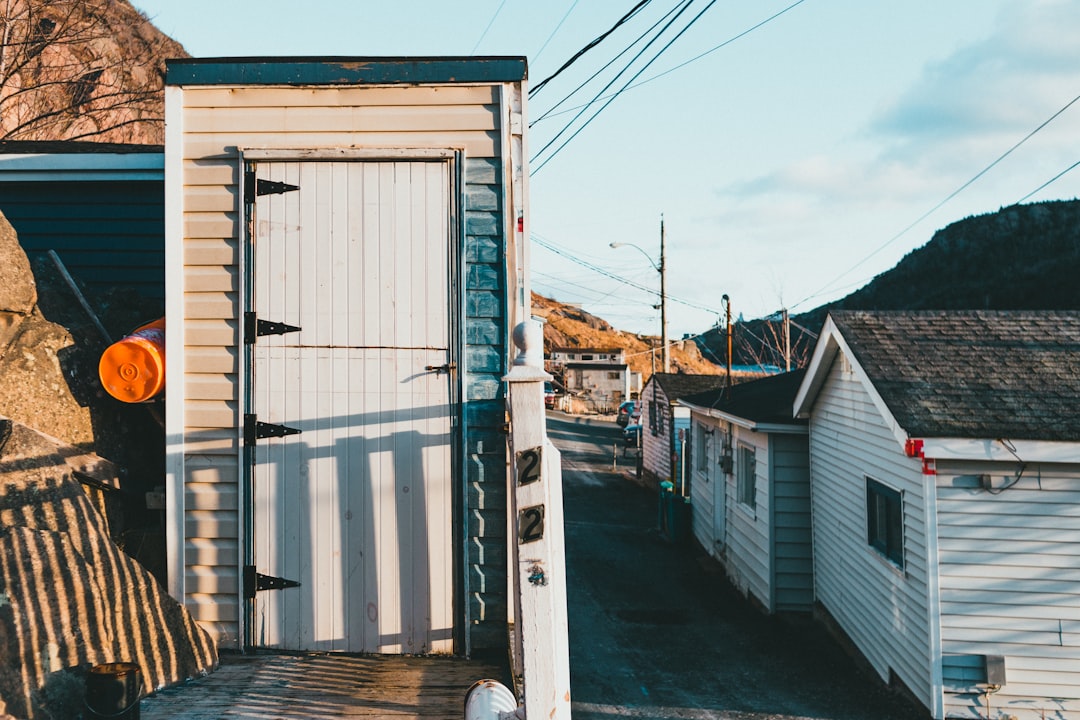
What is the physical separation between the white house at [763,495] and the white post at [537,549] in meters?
9.44

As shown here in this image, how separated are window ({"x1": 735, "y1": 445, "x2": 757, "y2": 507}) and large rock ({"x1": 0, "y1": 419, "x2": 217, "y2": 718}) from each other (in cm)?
1045

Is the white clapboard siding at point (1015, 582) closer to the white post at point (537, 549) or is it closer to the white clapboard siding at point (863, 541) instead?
the white clapboard siding at point (863, 541)

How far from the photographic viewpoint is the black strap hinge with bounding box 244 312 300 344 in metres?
5.61

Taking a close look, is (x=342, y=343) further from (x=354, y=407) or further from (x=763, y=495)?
(x=763, y=495)

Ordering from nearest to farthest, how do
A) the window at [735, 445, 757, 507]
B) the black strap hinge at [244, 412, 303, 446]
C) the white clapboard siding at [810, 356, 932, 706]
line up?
1. the black strap hinge at [244, 412, 303, 446]
2. the white clapboard siding at [810, 356, 932, 706]
3. the window at [735, 445, 757, 507]

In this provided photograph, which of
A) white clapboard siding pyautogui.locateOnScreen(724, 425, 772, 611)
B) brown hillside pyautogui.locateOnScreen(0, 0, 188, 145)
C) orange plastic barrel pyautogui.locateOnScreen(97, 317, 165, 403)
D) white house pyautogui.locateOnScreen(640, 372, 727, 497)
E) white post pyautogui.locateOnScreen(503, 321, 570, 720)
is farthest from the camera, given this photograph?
white house pyautogui.locateOnScreen(640, 372, 727, 497)

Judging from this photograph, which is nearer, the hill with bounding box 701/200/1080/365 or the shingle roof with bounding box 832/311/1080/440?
the shingle roof with bounding box 832/311/1080/440

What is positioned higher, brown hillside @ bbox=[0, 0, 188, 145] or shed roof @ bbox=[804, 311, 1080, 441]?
brown hillside @ bbox=[0, 0, 188, 145]

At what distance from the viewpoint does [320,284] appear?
562cm

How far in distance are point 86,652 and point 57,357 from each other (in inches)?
108

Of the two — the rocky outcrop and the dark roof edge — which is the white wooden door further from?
the rocky outcrop

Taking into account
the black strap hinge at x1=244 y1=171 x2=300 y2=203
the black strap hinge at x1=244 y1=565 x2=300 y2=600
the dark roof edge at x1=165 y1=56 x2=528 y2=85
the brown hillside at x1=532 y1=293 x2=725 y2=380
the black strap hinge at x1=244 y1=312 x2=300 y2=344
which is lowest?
the black strap hinge at x1=244 y1=565 x2=300 y2=600

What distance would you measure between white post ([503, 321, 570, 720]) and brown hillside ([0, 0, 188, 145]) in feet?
32.9

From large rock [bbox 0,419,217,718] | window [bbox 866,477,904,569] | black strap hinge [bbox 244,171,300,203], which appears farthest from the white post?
window [bbox 866,477,904,569]
